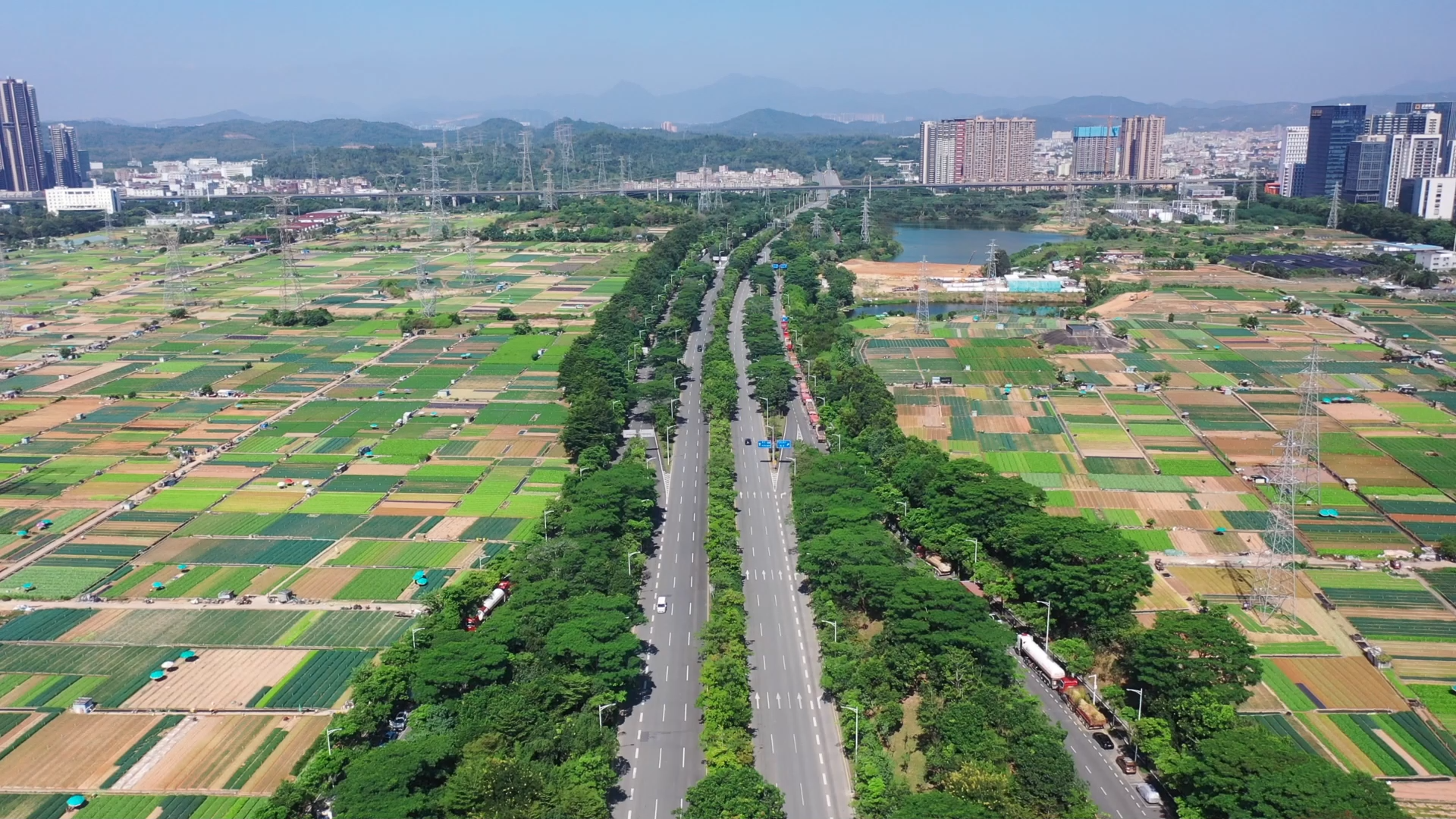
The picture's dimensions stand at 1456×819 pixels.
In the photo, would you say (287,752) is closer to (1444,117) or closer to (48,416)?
(48,416)

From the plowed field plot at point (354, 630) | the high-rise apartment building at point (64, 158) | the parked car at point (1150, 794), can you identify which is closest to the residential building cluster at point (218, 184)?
the high-rise apartment building at point (64, 158)

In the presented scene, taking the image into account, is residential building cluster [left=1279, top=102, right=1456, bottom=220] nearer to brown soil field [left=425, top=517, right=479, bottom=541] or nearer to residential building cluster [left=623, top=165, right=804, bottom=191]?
residential building cluster [left=623, top=165, right=804, bottom=191]

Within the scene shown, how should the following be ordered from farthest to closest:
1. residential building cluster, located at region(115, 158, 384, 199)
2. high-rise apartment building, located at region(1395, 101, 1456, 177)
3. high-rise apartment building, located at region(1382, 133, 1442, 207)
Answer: residential building cluster, located at region(115, 158, 384, 199) → high-rise apartment building, located at region(1395, 101, 1456, 177) → high-rise apartment building, located at region(1382, 133, 1442, 207)

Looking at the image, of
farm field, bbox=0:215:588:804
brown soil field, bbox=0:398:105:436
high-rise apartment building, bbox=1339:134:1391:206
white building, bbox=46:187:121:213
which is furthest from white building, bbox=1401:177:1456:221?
white building, bbox=46:187:121:213

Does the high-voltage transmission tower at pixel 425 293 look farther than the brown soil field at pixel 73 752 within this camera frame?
Yes

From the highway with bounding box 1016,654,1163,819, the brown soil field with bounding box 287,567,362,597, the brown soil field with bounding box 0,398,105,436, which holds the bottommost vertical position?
the highway with bounding box 1016,654,1163,819

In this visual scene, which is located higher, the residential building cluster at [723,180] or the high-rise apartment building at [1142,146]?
the high-rise apartment building at [1142,146]

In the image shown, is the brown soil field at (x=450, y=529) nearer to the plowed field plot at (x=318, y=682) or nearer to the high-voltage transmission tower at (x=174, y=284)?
the plowed field plot at (x=318, y=682)
